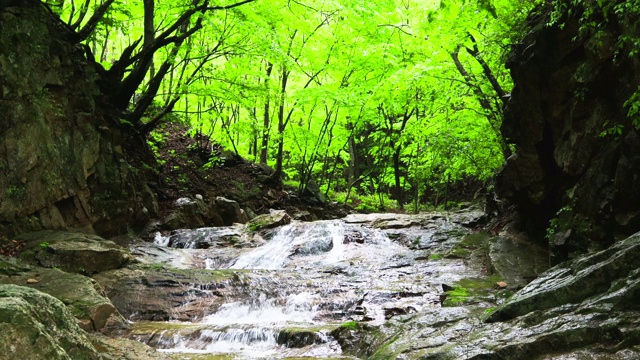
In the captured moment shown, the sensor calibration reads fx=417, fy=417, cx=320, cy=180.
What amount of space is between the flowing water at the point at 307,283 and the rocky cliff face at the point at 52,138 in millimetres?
2824

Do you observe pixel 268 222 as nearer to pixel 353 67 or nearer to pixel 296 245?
pixel 296 245

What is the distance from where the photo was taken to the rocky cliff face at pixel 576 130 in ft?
21.0

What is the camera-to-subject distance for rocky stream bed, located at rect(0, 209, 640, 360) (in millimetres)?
3658

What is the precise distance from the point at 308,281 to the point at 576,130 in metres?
6.38

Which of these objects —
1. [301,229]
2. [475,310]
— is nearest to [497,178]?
[475,310]

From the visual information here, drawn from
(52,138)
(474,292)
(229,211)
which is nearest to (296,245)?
(229,211)

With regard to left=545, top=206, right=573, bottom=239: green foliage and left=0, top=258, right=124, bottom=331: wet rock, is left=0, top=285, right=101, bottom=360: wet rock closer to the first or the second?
left=0, top=258, right=124, bottom=331: wet rock

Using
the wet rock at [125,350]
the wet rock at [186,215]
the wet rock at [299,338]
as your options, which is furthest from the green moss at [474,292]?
the wet rock at [186,215]

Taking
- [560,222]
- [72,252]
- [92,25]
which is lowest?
[72,252]

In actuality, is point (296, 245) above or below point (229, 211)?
below

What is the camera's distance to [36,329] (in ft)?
9.51

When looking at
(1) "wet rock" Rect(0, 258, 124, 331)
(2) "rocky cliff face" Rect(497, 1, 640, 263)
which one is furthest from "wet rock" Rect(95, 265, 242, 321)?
(2) "rocky cliff face" Rect(497, 1, 640, 263)

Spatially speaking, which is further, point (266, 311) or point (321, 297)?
point (321, 297)

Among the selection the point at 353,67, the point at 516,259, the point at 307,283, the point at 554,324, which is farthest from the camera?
the point at 353,67
